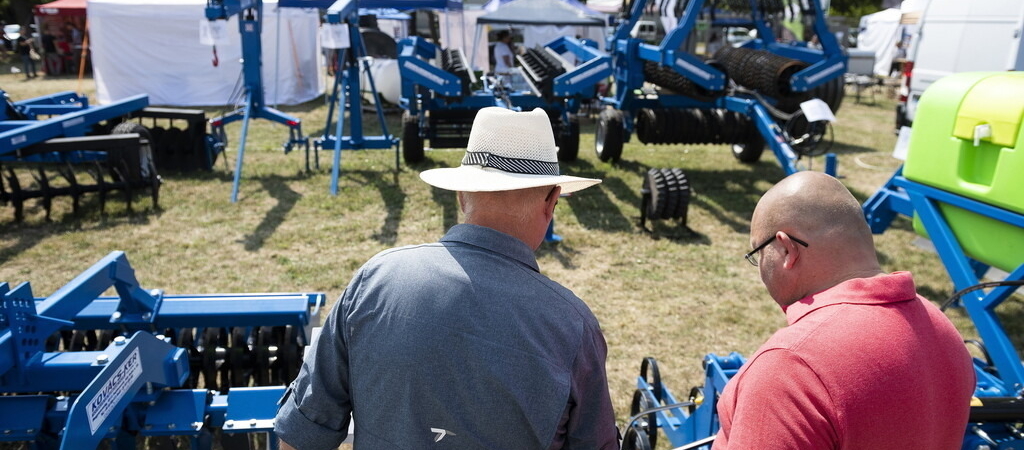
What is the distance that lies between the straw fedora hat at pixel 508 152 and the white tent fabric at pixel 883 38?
80.2 feet

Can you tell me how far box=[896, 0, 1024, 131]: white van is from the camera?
9039 mm

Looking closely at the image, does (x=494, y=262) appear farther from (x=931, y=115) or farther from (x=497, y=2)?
(x=497, y=2)

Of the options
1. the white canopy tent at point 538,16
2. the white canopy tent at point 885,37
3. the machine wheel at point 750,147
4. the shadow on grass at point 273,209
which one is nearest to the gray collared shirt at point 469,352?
the shadow on grass at point 273,209

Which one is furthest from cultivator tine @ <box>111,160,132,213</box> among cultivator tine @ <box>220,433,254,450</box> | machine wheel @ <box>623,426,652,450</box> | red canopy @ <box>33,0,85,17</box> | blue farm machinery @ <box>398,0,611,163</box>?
red canopy @ <box>33,0,85,17</box>

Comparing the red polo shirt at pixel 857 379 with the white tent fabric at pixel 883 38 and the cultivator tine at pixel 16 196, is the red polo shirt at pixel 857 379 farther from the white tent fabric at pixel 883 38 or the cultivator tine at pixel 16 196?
the white tent fabric at pixel 883 38

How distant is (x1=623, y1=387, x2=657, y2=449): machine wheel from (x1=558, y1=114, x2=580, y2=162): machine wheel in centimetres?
622

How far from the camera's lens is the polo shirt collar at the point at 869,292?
4.74ft

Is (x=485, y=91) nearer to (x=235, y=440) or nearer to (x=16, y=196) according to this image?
(x=16, y=196)

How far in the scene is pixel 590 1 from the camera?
26.0 meters

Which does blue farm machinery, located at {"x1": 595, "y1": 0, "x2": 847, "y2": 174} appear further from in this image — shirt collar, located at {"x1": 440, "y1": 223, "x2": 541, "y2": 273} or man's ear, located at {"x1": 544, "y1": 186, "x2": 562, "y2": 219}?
shirt collar, located at {"x1": 440, "y1": 223, "x2": 541, "y2": 273}

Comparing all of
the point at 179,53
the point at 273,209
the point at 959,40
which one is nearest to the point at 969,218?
the point at 273,209

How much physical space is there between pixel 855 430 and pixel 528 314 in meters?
0.66

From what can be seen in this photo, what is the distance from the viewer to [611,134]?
917 centimetres

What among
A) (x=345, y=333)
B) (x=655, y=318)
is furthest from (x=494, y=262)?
(x=655, y=318)
